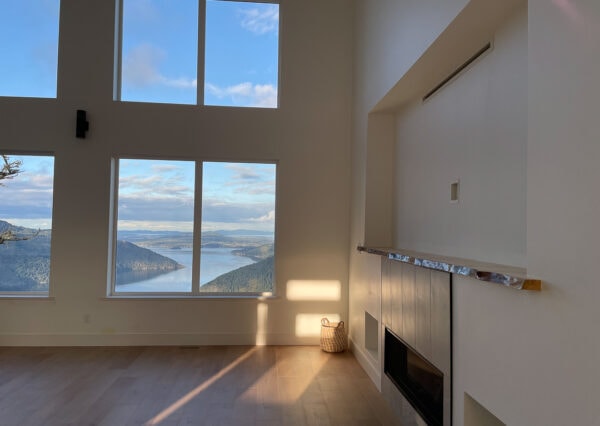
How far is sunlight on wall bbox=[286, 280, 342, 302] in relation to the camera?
499cm

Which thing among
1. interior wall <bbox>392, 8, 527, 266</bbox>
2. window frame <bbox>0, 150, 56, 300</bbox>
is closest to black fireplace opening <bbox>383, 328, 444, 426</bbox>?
interior wall <bbox>392, 8, 527, 266</bbox>

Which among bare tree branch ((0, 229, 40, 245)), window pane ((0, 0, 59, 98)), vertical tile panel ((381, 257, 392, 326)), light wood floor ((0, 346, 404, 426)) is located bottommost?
light wood floor ((0, 346, 404, 426))

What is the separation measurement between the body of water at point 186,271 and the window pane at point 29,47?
92.5 inches

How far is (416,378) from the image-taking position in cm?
290

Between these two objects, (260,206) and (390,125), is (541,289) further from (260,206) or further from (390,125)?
(260,206)

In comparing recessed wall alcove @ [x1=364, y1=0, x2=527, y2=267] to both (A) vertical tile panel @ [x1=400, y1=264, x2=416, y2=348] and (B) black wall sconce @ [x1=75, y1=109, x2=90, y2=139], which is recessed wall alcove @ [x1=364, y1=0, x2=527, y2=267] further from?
(B) black wall sconce @ [x1=75, y1=109, x2=90, y2=139]

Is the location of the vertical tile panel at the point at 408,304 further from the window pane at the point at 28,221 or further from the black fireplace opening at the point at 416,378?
the window pane at the point at 28,221

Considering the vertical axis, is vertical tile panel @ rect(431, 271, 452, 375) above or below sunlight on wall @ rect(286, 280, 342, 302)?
above

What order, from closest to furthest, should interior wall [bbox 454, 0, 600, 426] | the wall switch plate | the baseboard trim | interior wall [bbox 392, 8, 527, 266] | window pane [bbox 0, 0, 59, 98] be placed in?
interior wall [bbox 454, 0, 600, 426]
interior wall [bbox 392, 8, 527, 266]
the wall switch plate
the baseboard trim
window pane [bbox 0, 0, 59, 98]

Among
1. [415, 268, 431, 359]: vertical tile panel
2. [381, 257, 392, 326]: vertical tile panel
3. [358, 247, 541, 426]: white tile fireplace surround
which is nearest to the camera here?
[358, 247, 541, 426]: white tile fireplace surround

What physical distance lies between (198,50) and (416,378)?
4.32 m

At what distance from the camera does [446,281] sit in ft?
7.72

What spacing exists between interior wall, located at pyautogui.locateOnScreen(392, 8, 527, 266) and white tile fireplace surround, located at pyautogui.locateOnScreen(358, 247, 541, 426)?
0.19m

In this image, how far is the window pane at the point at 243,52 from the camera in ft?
16.8
